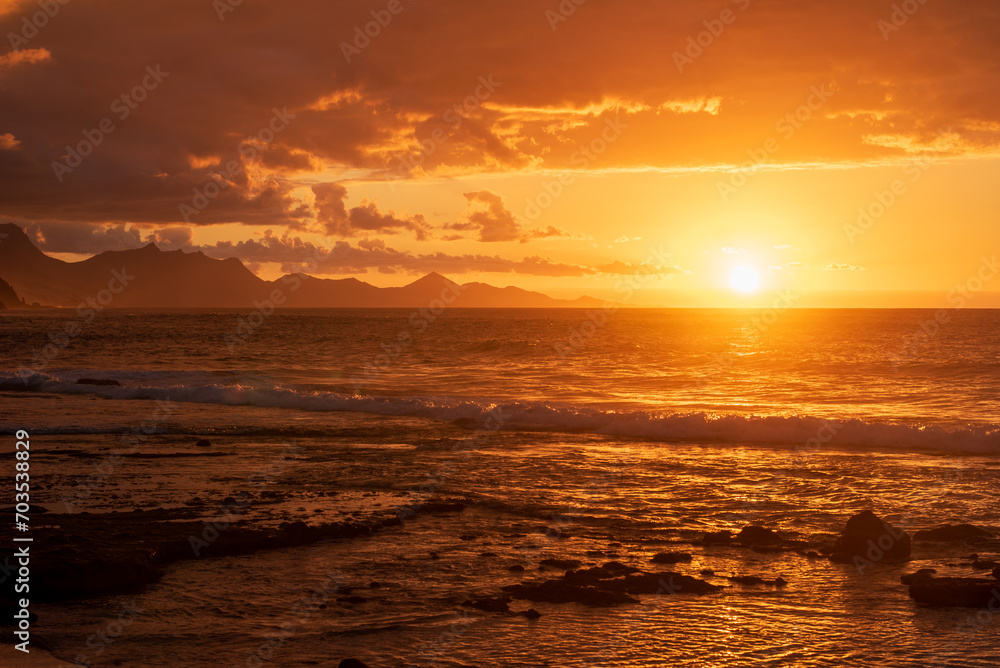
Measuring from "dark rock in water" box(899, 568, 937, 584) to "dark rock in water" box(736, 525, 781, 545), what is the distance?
2.10 meters

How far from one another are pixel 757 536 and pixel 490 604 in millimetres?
5207

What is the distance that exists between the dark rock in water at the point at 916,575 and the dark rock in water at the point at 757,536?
6.88 ft

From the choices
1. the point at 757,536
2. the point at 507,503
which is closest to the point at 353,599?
the point at 507,503

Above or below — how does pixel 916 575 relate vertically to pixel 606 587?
above

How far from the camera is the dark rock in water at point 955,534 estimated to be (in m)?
12.4

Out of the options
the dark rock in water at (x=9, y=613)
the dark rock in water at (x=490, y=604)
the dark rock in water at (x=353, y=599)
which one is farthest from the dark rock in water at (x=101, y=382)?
the dark rock in water at (x=490, y=604)

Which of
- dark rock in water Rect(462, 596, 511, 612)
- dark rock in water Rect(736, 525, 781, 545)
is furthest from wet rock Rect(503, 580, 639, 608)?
dark rock in water Rect(736, 525, 781, 545)

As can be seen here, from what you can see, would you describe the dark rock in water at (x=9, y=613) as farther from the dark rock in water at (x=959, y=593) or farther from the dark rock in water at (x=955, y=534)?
the dark rock in water at (x=955, y=534)

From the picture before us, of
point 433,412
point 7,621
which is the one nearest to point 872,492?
point 7,621

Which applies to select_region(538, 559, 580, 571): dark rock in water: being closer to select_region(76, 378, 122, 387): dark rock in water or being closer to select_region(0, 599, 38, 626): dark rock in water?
select_region(0, 599, 38, 626): dark rock in water

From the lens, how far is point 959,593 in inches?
377

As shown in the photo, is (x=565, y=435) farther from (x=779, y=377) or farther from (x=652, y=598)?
(x=779, y=377)

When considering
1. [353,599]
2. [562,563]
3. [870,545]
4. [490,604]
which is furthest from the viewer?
[870,545]

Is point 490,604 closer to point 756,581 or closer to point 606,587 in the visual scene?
point 606,587
